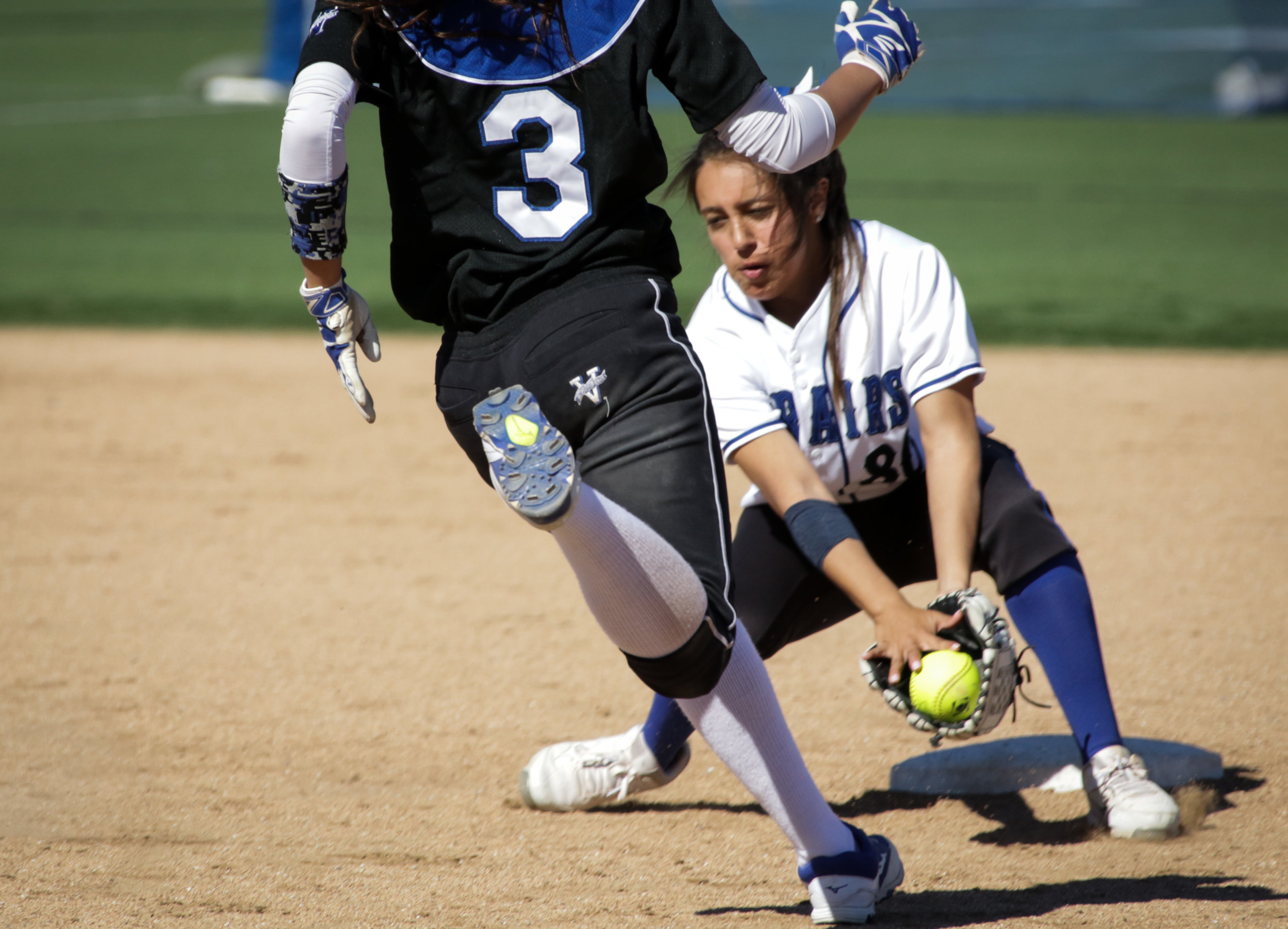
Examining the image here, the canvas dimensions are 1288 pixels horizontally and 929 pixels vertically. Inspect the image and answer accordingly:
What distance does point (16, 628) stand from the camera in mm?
3498

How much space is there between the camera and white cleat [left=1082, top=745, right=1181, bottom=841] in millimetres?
2252

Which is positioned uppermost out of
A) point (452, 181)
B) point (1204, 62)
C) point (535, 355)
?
point (452, 181)

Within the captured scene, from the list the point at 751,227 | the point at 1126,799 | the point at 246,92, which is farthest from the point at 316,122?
the point at 246,92

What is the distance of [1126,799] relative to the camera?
2270mm

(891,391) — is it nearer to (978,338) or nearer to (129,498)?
(129,498)

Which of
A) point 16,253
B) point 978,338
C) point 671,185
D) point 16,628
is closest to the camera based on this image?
point 671,185

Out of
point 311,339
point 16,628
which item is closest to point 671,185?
point 16,628

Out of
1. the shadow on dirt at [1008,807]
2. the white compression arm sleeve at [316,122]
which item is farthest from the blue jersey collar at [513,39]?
the shadow on dirt at [1008,807]

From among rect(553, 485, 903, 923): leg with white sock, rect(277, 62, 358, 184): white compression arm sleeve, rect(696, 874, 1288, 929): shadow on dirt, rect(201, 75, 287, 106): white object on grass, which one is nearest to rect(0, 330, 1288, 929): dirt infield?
rect(696, 874, 1288, 929): shadow on dirt

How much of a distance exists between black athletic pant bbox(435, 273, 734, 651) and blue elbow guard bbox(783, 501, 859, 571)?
47cm

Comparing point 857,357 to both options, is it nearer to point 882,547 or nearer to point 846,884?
point 882,547

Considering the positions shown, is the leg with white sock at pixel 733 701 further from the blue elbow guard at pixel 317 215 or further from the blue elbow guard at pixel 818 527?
the blue elbow guard at pixel 317 215

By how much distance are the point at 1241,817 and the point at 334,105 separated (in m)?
1.93

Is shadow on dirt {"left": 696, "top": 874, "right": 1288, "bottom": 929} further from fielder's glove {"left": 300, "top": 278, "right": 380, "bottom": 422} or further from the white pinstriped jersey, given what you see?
fielder's glove {"left": 300, "top": 278, "right": 380, "bottom": 422}
